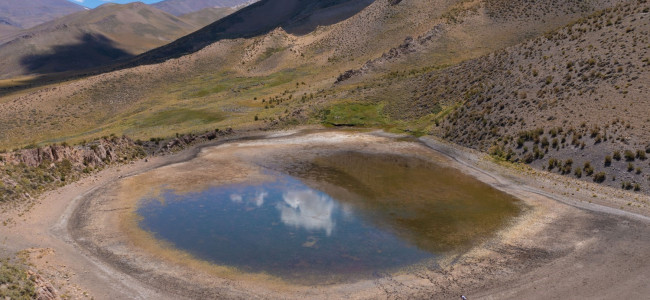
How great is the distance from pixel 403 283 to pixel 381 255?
2.92 m

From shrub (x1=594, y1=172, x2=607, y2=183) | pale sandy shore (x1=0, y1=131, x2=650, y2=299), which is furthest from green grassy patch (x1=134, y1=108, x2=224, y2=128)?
shrub (x1=594, y1=172, x2=607, y2=183)

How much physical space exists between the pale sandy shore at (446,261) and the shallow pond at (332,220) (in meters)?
1.31

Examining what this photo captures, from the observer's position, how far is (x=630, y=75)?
3928cm

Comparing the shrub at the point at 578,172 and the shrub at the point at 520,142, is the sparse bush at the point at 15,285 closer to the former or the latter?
the shrub at the point at 578,172

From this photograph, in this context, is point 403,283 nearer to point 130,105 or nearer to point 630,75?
point 630,75

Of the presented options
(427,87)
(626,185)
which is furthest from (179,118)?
(626,185)

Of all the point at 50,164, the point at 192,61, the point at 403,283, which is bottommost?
the point at 403,283

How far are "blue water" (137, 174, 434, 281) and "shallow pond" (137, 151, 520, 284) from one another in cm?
6

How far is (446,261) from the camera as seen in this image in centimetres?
2078

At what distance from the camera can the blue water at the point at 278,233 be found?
2072 centimetres

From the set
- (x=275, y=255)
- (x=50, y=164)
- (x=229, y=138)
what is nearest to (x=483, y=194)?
(x=275, y=255)

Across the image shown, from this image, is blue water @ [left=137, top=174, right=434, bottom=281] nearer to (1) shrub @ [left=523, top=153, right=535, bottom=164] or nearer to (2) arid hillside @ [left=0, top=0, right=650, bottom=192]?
(1) shrub @ [left=523, top=153, right=535, bottom=164]

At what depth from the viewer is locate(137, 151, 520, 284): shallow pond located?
69.5 ft

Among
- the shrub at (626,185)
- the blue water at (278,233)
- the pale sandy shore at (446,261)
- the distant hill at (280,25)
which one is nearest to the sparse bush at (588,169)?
the pale sandy shore at (446,261)
